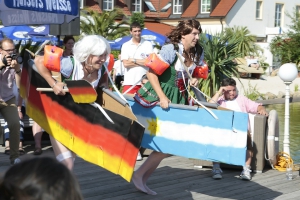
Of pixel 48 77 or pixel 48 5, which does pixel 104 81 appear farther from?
pixel 48 5

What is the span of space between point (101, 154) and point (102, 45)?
842 mm

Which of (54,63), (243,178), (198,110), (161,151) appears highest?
(54,63)

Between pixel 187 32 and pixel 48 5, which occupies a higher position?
pixel 48 5

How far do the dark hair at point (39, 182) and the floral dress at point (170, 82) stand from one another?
381cm

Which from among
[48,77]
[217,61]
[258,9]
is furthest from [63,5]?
[258,9]

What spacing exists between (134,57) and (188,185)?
2431 mm

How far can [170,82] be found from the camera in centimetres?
570

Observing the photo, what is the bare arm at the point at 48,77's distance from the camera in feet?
16.1

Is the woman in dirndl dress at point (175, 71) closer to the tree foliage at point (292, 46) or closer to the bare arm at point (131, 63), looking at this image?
the bare arm at point (131, 63)

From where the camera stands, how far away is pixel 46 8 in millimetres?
6832

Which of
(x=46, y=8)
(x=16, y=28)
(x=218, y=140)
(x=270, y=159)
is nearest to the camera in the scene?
(x=218, y=140)

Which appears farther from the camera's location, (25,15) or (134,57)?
(134,57)

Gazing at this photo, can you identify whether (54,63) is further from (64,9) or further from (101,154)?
(64,9)

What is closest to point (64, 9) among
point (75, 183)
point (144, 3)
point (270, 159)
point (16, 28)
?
point (270, 159)
